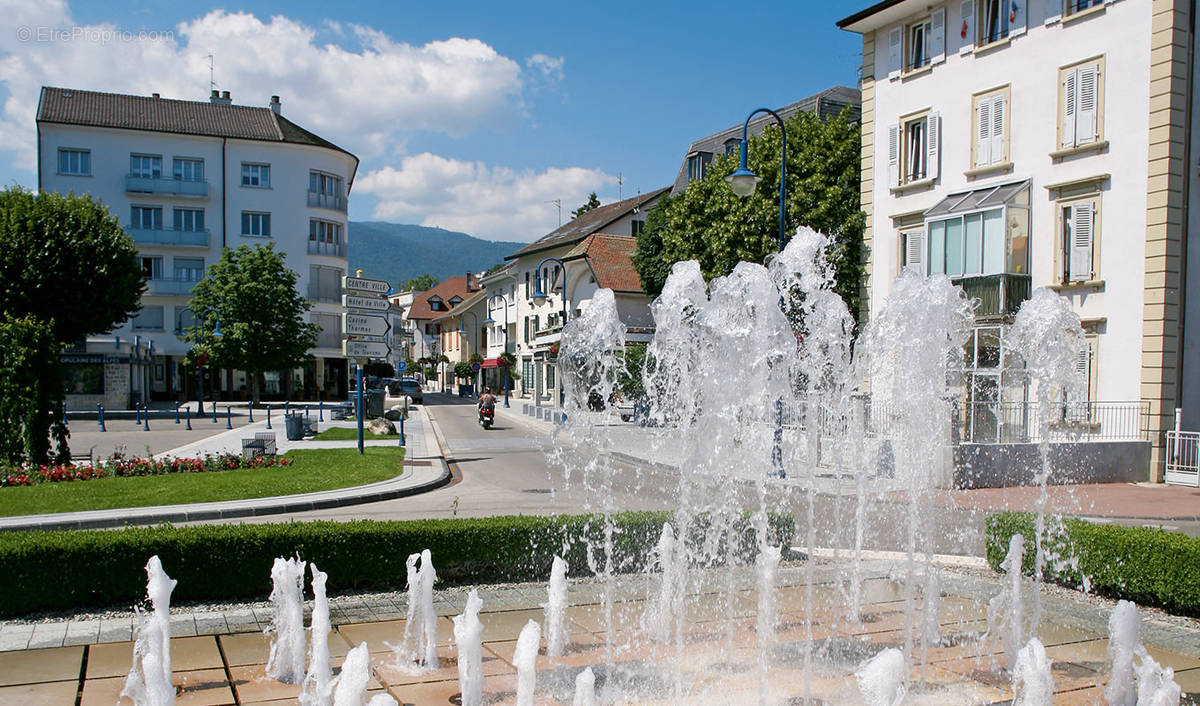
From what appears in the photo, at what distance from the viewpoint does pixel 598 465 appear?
921 inches

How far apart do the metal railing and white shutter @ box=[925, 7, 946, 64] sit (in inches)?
477

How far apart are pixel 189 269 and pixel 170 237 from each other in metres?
2.32

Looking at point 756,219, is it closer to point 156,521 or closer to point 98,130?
point 156,521

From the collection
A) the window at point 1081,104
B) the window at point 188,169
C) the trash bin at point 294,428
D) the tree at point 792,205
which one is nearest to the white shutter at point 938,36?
the window at point 1081,104

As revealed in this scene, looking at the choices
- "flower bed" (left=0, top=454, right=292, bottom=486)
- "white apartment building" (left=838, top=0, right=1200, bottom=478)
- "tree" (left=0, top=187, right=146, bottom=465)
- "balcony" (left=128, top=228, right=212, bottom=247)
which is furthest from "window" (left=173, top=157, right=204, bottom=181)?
"white apartment building" (left=838, top=0, right=1200, bottom=478)

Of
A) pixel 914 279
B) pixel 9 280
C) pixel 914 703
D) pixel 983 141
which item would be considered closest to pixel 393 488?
pixel 914 279

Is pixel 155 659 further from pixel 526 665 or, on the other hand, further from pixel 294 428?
pixel 294 428

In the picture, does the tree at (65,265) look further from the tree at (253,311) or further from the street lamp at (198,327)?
the tree at (253,311)

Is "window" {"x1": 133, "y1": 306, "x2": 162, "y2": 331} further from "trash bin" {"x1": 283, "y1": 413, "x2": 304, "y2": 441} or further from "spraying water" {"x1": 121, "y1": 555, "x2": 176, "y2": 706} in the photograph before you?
"spraying water" {"x1": 121, "y1": 555, "x2": 176, "y2": 706}

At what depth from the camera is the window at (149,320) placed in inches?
2197

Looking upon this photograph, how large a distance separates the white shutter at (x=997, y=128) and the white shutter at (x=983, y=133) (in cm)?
13

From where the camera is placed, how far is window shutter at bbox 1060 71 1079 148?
2136cm

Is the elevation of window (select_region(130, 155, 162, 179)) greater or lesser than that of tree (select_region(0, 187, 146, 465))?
greater

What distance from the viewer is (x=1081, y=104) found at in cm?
2125
